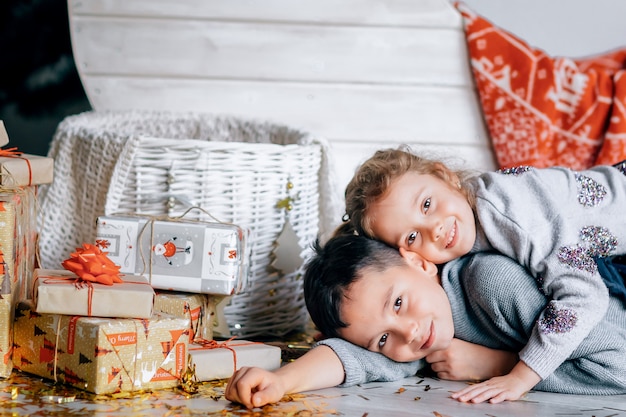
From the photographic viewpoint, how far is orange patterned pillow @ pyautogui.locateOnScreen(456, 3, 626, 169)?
6.69 ft

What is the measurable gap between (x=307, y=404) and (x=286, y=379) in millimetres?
47

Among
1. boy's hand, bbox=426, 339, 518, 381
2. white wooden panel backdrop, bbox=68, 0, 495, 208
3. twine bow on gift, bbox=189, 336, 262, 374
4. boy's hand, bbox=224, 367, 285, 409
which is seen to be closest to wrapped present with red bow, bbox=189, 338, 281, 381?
twine bow on gift, bbox=189, 336, 262, 374

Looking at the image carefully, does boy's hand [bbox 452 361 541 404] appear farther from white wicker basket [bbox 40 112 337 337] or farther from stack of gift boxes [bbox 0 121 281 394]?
white wicker basket [bbox 40 112 337 337]

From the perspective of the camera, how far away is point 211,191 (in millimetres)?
1517

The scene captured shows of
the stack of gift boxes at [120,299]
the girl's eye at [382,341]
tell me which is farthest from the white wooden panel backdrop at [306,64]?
the girl's eye at [382,341]

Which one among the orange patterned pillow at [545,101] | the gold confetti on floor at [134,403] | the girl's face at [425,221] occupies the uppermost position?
the orange patterned pillow at [545,101]

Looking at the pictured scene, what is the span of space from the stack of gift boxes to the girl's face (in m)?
0.26

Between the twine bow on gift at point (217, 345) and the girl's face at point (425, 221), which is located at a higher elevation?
the girl's face at point (425, 221)

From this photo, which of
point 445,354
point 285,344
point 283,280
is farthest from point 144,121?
point 445,354

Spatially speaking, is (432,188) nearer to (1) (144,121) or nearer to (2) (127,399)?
(2) (127,399)

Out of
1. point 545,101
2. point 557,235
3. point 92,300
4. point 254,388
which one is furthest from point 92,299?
point 545,101

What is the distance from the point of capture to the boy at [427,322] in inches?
48.3

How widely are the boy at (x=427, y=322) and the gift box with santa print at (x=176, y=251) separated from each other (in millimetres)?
148

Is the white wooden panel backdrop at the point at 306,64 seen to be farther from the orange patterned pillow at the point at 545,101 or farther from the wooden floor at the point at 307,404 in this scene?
the wooden floor at the point at 307,404
